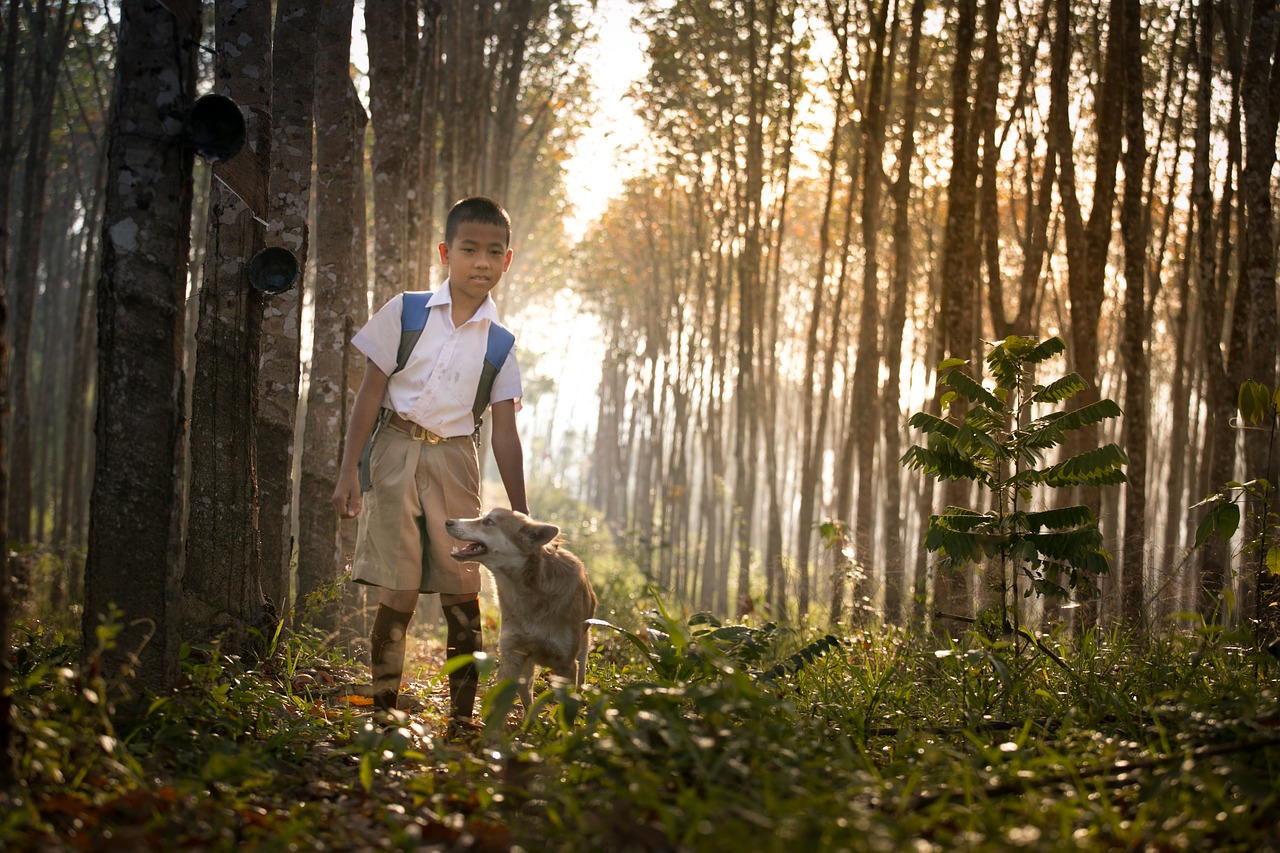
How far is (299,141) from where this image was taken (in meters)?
5.89

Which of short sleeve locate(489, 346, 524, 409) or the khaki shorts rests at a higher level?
short sleeve locate(489, 346, 524, 409)

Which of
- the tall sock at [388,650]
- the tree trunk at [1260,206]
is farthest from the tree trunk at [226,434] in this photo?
the tree trunk at [1260,206]

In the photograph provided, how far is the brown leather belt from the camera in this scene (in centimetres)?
468

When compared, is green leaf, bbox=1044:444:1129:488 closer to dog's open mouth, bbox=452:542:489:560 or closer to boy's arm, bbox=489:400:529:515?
boy's arm, bbox=489:400:529:515

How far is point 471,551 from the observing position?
4.55 meters

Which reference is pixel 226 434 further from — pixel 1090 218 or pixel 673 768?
pixel 1090 218

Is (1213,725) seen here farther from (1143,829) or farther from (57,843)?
(57,843)

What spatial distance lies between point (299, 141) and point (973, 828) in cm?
527

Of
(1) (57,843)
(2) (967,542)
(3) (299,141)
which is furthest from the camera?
(3) (299,141)

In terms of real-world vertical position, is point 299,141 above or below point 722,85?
below

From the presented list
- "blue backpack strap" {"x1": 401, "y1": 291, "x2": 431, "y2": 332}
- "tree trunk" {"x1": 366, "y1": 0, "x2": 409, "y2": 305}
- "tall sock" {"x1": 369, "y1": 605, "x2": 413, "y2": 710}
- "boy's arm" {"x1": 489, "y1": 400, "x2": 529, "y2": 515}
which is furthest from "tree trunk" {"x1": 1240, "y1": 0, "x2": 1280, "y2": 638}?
"tree trunk" {"x1": 366, "y1": 0, "x2": 409, "y2": 305}

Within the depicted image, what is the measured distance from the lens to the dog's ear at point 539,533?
458 centimetres

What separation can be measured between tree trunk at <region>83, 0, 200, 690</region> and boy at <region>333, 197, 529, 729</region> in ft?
3.17

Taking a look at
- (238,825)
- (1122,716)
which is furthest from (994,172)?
→ (238,825)
